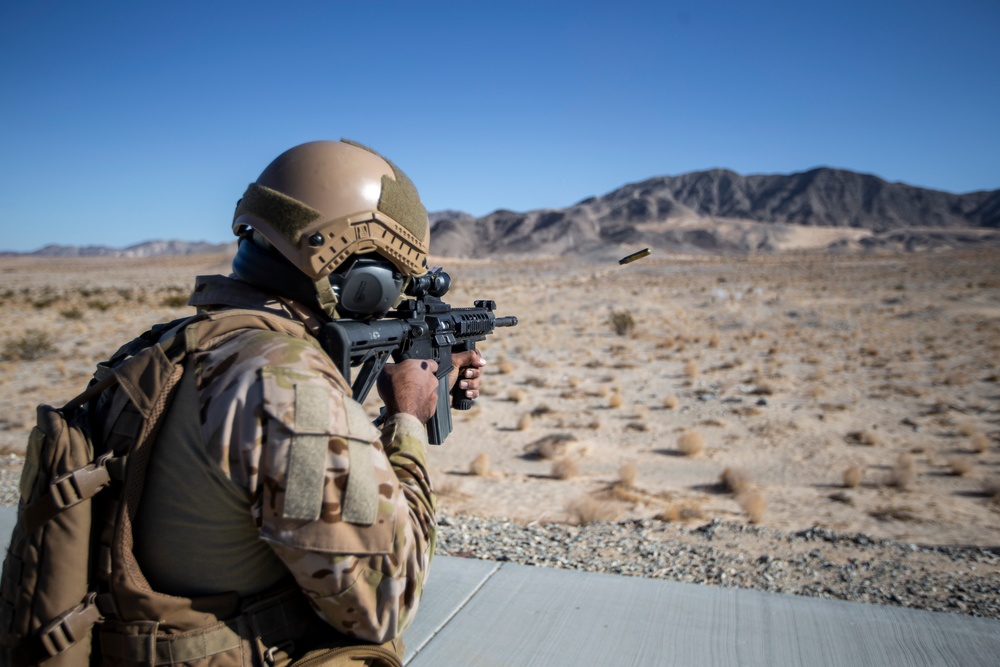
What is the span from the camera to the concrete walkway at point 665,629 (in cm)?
273

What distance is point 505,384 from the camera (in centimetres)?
1491

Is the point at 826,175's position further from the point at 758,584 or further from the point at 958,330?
the point at 758,584

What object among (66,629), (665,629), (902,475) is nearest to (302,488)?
(66,629)

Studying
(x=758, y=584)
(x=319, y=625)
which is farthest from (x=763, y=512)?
(x=319, y=625)

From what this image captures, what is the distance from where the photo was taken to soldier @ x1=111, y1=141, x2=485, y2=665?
4.21 ft

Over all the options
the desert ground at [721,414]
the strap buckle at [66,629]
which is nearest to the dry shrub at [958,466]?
the desert ground at [721,414]

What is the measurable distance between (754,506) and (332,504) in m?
6.92

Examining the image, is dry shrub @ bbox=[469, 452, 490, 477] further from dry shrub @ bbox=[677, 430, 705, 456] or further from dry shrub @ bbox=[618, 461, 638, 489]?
dry shrub @ bbox=[677, 430, 705, 456]

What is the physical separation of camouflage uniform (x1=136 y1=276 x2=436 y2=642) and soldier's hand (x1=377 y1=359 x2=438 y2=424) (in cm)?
36

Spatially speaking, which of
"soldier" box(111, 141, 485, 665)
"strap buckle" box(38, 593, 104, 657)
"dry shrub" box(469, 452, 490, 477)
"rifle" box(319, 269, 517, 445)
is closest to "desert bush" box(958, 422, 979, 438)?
"dry shrub" box(469, 452, 490, 477)

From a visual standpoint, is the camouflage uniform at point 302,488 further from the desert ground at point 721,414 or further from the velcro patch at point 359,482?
the desert ground at point 721,414

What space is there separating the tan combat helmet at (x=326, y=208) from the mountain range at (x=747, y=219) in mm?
98243

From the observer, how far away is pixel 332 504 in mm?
1287

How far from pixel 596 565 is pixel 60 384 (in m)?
13.8
